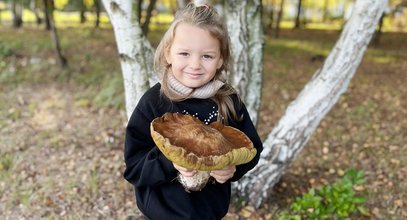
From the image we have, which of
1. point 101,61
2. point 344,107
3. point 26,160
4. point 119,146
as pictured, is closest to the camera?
point 26,160

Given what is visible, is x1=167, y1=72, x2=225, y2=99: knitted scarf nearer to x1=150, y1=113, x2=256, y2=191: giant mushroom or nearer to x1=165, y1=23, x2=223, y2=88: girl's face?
x1=165, y1=23, x2=223, y2=88: girl's face

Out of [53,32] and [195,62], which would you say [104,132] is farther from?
[195,62]

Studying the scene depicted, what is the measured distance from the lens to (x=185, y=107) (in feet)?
7.18

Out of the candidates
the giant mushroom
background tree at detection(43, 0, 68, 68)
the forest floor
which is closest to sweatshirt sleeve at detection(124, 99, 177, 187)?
the giant mushroom

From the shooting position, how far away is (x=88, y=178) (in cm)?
494

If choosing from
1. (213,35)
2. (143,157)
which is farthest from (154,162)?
(213,35)

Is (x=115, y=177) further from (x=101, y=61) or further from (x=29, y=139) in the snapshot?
(x=101, y=61)

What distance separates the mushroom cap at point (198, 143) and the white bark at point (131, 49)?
5.61ft

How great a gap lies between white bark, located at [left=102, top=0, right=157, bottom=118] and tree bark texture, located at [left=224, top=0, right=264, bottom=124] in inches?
34.7

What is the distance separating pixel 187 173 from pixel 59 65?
823 centimetres

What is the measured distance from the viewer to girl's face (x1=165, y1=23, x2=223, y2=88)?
1987mm

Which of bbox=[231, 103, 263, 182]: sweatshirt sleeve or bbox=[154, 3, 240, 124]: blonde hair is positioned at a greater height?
bbox=[154, 3, 240, 124]: blonde hair

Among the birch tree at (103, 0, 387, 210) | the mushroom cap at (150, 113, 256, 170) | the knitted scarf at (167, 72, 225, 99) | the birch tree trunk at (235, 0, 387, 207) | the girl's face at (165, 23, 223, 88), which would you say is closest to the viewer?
the mushroom cap at (150, 113, 256, 170)

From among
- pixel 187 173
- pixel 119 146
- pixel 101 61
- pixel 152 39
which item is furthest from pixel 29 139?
pixel 152 39
